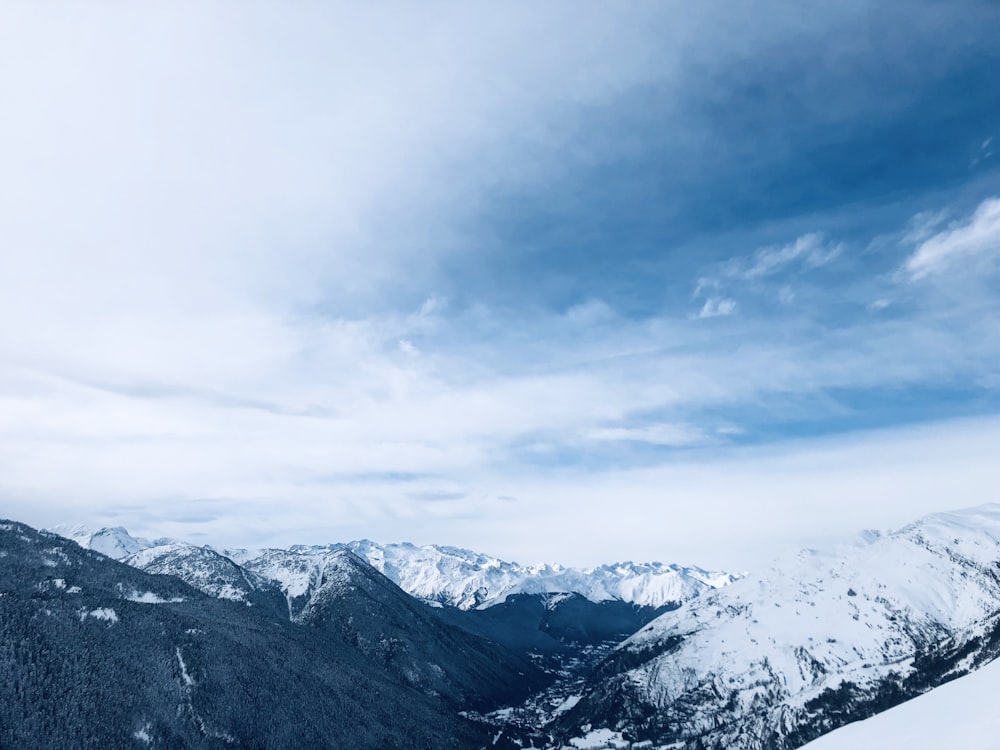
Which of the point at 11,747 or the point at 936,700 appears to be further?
the point at 11,747

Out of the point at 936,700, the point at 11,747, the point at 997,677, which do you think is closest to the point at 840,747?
the point at 936,700

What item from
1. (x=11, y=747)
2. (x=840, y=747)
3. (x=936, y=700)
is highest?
(x=936, y=700)

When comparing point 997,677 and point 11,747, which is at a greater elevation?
point 997,677

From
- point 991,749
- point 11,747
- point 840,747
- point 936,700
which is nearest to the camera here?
point 991,749

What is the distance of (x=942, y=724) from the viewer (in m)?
40.8

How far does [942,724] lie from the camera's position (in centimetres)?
4081

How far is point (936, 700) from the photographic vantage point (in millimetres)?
49594

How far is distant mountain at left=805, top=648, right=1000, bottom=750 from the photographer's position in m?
35.9

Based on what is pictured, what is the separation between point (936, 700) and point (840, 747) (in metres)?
11.2

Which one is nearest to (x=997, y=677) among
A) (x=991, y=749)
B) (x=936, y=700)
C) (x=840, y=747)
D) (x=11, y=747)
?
(x=936, y=700)

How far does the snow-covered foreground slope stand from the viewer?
35906mm

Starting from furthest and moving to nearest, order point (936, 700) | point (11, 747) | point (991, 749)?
1. point (11, 747)
2. point (936, 700)
3. point (991, 749)

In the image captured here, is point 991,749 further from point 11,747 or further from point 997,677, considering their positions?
point 11,747

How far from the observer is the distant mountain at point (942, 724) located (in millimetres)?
35931
